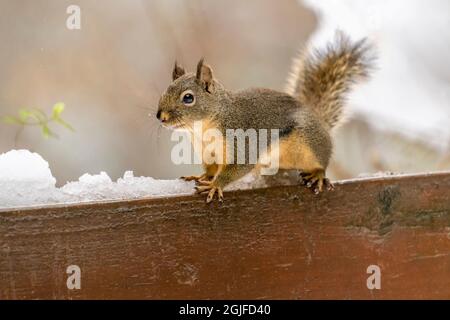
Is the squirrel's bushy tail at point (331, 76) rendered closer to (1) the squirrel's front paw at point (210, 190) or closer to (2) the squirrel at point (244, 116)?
(2) the squirrel at point (244, 116)

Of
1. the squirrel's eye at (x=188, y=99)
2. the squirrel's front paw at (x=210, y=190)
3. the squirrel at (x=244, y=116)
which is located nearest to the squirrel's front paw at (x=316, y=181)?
the squirrel at (x=244, y=116)

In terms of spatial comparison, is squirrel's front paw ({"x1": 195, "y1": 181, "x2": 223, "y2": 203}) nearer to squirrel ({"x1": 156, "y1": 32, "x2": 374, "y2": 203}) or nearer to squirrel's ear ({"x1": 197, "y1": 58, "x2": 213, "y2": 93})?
squirrel ({"x1": 156, "y1": 32, "x2": 374, "y2": 203})

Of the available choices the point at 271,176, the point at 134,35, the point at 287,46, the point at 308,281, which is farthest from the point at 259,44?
the point at 308,281

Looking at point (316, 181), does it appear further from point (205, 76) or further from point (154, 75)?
point (154, 75)

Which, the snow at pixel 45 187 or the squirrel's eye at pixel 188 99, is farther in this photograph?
the squirrel's eye at pixel 188 99

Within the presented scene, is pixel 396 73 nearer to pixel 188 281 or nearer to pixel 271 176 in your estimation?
pixel 271 176
